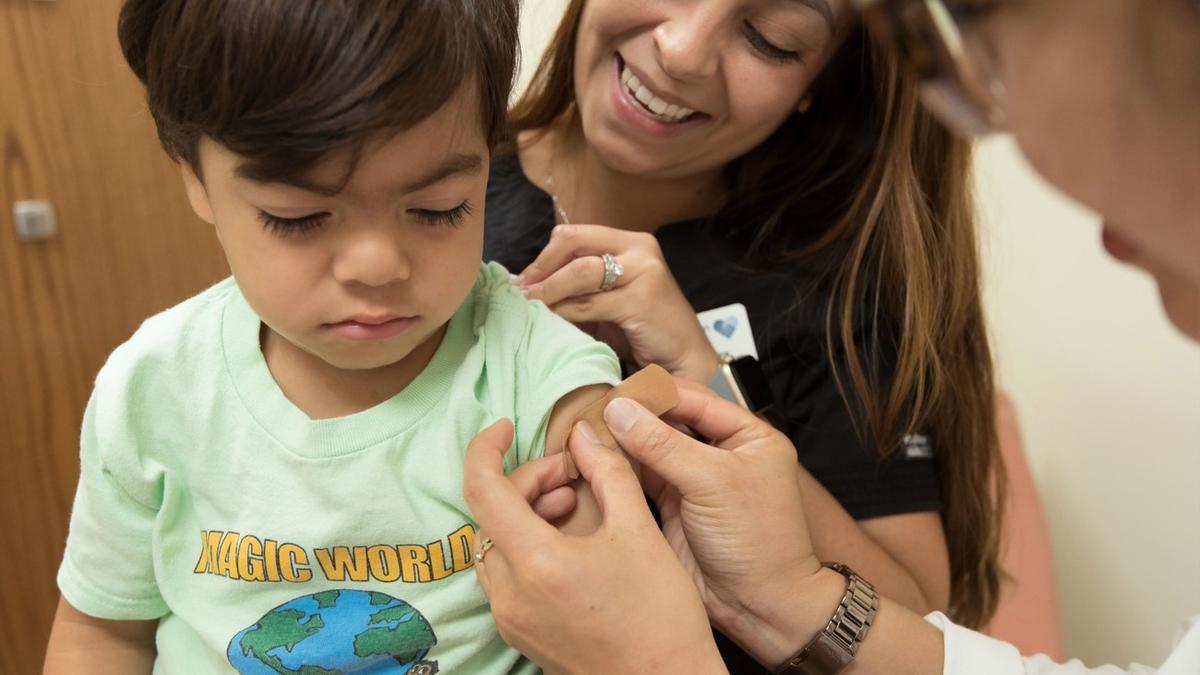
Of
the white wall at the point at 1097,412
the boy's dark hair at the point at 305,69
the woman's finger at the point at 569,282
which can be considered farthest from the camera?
the white wall at the point at 1097,412

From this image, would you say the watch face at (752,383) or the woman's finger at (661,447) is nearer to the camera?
the woman's finger at (661,447)

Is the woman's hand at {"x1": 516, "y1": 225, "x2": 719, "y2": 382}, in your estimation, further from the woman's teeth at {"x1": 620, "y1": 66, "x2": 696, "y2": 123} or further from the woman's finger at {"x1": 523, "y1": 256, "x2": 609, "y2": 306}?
the woman's teeth at {"x1": 620, "y1": 66, "x2": 696, "y2": 123}

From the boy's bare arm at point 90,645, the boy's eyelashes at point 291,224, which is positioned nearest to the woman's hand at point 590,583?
the boy's eyelashes at point 291,224

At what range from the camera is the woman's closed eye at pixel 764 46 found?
112 centimetres

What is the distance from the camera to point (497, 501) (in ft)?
2.47

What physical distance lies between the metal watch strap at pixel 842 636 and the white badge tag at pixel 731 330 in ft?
1.09

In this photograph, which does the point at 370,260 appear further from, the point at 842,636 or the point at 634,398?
the point at 842,636

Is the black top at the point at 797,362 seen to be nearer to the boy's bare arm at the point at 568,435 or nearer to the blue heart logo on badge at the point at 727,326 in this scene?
the blue heart logo on badge at the point at 727,326

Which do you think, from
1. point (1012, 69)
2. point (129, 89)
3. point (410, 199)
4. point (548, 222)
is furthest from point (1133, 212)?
point (129, 89)

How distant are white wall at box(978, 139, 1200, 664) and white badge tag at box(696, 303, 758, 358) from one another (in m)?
0.54

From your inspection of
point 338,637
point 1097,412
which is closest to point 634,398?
point 338,637

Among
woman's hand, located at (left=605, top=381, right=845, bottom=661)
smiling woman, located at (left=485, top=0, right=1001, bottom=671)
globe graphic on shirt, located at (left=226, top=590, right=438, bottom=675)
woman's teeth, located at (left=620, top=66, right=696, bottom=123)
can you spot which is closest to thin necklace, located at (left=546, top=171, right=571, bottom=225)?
smiling woman, located at (left=485, top=0, right=1001, bottom=671)

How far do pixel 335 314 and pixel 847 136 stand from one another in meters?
0.83

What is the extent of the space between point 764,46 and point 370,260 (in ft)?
2.11
